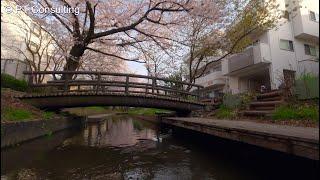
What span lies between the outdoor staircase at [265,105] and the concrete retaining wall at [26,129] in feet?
26.0

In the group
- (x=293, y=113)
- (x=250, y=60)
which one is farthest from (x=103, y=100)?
(x=250, y=60)

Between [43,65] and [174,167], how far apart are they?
1173 inches

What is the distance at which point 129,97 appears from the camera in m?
13.9

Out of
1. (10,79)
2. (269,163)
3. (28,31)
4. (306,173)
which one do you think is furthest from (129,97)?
(28,31)

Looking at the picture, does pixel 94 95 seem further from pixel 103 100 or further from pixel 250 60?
pixel 250 60

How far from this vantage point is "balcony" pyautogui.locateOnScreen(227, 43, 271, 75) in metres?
21.4

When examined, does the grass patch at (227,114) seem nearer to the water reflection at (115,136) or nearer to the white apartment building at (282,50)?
the water reflection at (115,136)

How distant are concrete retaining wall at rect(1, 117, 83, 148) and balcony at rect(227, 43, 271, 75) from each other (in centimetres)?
1566

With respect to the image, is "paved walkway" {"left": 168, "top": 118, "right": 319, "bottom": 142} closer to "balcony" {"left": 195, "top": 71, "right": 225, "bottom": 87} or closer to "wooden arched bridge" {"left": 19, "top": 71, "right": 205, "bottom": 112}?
"wooden arched bridge" {"left": 19, "top": 71, "right": 205, "bottom": 112}

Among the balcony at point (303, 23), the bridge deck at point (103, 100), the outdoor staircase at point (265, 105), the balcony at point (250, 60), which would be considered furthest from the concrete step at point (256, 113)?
the balcony at point (303, 23)

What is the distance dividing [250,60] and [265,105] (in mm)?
12030

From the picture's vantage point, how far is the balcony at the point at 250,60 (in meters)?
21.4

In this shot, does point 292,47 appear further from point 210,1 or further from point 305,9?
point 210,1

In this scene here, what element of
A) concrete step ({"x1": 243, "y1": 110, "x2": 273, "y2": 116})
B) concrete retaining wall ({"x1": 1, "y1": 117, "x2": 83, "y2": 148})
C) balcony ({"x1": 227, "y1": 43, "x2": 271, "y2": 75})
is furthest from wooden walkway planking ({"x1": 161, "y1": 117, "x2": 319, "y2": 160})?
balcony ({"x1": 227, "y1": 43, "x2": 271, "y2": 75})
